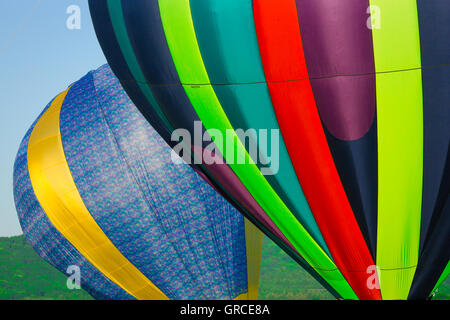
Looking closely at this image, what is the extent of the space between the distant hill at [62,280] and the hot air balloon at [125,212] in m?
8.38

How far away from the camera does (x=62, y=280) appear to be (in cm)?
2028

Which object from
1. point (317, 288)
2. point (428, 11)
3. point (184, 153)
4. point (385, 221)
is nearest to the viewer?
point (428, 11)

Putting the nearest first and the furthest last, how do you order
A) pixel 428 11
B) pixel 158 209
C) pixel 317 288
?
pixel 428 11 → pixel 158 209 → pixel 317 288

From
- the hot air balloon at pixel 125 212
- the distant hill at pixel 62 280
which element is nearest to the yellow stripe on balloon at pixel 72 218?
the hot air balloon at pixel 125 212

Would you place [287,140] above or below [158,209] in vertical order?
above

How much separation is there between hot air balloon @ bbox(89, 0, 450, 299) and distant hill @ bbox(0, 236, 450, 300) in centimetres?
1202

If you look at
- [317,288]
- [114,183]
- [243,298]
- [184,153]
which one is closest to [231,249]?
[243,298]

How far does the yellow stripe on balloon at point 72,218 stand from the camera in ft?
33.6

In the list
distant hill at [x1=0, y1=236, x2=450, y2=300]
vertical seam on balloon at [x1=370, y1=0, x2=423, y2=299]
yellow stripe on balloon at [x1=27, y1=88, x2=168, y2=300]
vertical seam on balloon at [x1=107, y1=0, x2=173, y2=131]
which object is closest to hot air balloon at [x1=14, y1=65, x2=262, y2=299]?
yellow stripe on balloon at [x1=27, y1=88, x2=168, y2=300]

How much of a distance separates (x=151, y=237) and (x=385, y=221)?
169 inches

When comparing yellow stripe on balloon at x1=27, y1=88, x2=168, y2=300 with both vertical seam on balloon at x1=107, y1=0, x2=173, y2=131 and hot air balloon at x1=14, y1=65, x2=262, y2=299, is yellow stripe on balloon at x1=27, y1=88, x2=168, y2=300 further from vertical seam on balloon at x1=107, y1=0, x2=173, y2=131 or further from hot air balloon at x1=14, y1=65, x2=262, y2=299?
vertical seam on balloon at x1=107, y1=0, x2=173, y2=131

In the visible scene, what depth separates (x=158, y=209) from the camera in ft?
32.6

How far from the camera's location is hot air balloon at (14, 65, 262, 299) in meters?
9.95

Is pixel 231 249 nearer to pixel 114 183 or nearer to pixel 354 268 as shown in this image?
pixel 114 183
